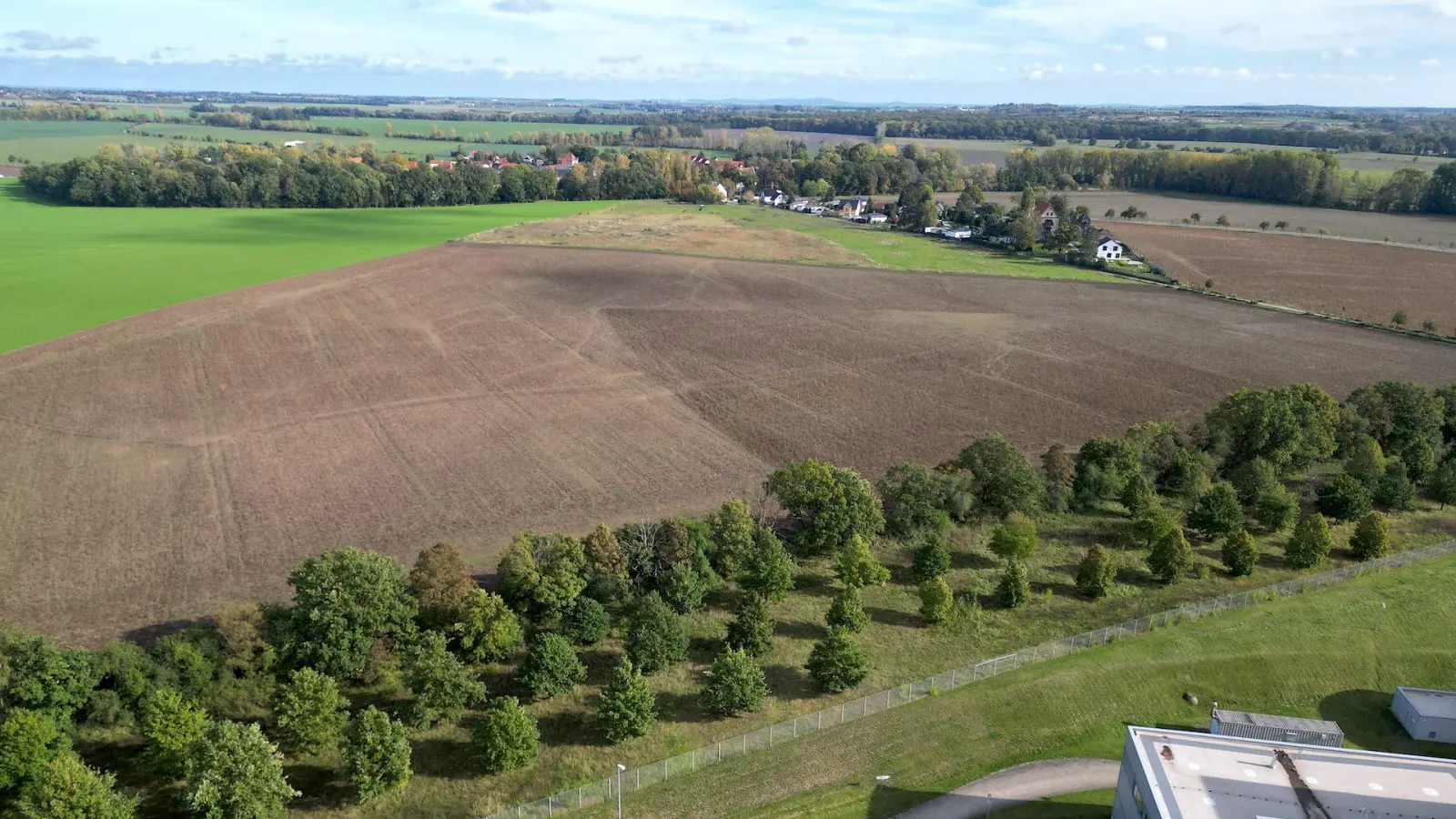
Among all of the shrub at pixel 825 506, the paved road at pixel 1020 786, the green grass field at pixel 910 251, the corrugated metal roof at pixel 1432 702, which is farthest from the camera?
the green grass field at pixel 910 251

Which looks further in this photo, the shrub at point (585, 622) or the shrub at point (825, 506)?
the shrub at point (825, 506)

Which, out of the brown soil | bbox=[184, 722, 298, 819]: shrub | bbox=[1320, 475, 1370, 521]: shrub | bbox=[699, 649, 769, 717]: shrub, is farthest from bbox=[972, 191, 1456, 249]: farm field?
bbox=[184, 722, 298, 819]: shrub

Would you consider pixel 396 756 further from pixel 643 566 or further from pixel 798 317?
pixel 798 317

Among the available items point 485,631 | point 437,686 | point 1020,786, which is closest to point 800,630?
point 1020,786

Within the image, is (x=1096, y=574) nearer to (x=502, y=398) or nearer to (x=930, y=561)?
(x=930, y=561)

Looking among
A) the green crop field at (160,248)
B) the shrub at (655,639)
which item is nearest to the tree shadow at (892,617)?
the shrub at (655,639)

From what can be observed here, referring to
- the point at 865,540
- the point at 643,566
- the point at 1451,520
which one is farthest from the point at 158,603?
the point at 1451,520

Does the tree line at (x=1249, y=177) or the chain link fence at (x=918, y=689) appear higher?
the tree line at (x=1249, y=177)

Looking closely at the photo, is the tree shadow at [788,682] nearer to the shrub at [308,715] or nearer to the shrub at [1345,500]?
the shrub at [308,715]
